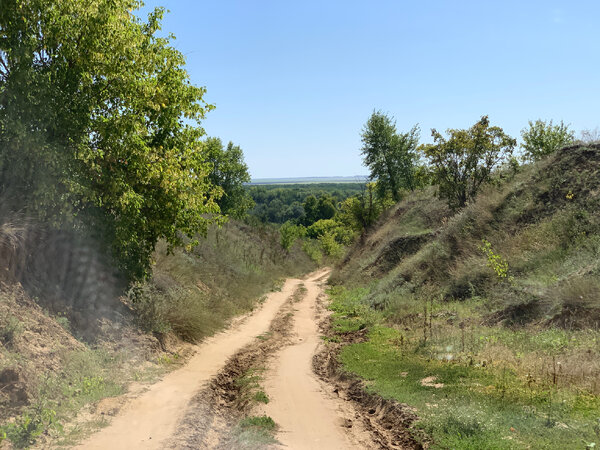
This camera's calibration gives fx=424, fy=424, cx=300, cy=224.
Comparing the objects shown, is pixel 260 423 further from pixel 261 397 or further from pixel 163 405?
pixel 163 405

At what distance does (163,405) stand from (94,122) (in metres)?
6.49

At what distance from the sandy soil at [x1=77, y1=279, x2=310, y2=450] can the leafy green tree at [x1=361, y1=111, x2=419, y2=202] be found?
33.2m

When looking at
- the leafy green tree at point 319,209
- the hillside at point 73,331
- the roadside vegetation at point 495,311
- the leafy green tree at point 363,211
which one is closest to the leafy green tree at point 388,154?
the leafy green tree at point 363,211

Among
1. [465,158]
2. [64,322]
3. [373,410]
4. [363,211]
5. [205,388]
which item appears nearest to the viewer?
[373,410]

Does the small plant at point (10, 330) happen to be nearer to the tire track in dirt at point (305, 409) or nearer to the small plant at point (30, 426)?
the small plant at point (30, 426)

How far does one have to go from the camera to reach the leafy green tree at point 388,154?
44094 millimetres

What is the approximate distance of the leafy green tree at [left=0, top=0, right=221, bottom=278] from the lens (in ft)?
29.4

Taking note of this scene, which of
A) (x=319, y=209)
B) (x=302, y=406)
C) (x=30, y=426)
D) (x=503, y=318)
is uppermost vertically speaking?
(x=319, y=209)

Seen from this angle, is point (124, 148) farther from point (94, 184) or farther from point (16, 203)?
point (16, 203)

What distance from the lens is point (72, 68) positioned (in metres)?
9.70

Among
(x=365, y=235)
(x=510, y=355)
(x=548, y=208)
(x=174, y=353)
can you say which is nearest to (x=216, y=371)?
(x=174, y=353)

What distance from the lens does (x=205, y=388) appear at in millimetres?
9602

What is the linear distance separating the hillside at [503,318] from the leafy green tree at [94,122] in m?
7.08

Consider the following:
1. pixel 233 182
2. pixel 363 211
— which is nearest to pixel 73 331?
pixel 363 211
